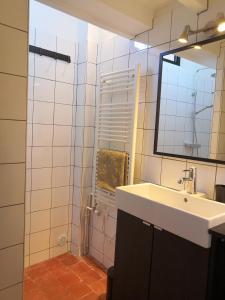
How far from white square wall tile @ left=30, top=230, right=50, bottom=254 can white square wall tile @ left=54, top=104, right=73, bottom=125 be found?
1096 mm

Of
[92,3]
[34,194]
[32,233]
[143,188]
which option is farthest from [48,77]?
[32,233]

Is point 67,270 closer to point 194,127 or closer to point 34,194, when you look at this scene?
point 34,194

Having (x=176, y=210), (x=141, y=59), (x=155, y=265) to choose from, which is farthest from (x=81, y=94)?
(x=155, y=265)

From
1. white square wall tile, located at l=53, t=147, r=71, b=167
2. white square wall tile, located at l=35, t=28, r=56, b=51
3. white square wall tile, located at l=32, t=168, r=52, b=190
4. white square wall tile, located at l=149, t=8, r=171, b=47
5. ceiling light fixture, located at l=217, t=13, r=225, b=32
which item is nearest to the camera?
ceiling light fixture, located at l=217, t=13, r=225, b=32

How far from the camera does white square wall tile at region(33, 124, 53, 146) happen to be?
211 centimetres

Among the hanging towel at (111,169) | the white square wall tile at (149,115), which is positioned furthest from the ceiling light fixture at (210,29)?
the hanging towel at (111,169)

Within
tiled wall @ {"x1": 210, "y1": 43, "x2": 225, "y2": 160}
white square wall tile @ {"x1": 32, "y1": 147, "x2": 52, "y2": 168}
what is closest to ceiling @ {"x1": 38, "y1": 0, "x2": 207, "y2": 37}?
tiled wall @ {"x1": 210, "y1": 43, "x2": 225, "y2": 160}

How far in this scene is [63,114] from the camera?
227 cm

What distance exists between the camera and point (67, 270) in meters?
2.17

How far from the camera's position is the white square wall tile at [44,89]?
2074 millimetres

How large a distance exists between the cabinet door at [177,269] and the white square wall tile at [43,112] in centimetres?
143

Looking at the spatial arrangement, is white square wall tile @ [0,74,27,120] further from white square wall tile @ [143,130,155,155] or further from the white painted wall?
the white painted wall

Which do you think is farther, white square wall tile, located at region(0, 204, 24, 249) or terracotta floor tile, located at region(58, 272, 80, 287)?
terracotta floor tile, located at region(58, 272, 80, 287)

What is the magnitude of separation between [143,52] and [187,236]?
1.40m
